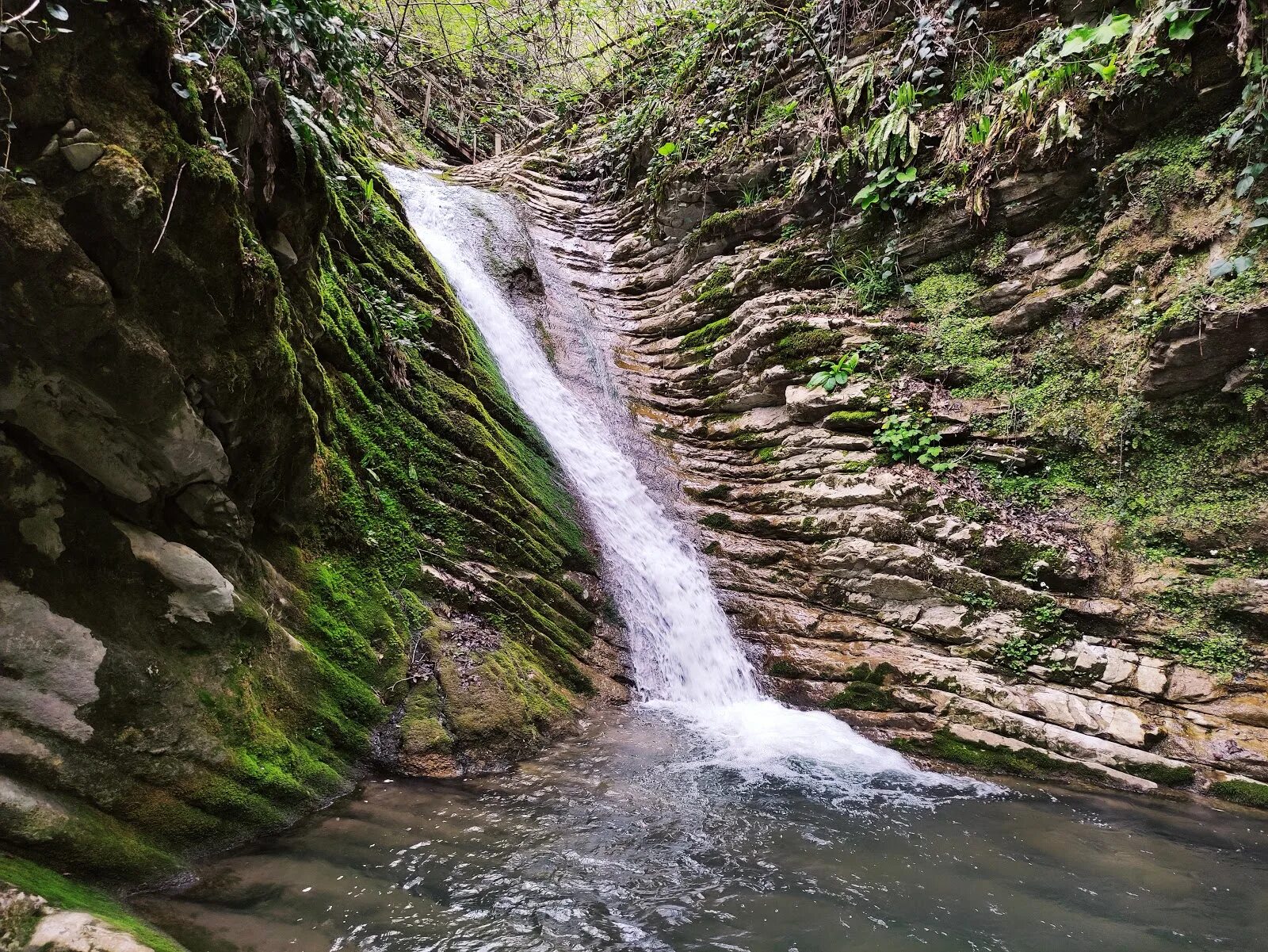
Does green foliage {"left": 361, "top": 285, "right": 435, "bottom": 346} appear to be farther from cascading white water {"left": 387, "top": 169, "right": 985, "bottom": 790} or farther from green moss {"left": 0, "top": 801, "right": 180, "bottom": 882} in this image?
green moss {"left": 0, "top": 801, "right": 180, "bottom": 882}

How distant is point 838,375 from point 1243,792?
4.92 meters

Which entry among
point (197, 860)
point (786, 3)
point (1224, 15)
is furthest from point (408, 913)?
point (786, 3)

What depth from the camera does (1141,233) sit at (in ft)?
19.2

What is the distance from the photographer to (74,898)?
7.12 ft

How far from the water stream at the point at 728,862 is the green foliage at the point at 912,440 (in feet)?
9.51

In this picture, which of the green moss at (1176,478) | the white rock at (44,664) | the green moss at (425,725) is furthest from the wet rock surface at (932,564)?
the white rock at (44,664)

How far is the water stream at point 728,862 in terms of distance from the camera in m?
2.65

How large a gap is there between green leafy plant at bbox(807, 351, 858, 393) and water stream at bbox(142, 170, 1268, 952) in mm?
3832

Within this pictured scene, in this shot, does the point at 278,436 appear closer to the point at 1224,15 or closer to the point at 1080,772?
the point at 1080,772

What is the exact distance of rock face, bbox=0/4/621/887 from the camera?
7.87 ft

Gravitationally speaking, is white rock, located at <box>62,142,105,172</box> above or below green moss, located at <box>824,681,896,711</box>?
above

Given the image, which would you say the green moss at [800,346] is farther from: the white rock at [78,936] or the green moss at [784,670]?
the white rock at [78,936]

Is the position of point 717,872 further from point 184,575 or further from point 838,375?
point 838,375

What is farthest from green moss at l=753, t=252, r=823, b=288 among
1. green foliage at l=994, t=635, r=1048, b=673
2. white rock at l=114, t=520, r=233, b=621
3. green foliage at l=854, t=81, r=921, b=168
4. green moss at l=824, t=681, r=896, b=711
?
white rock at l=114, t=520, r=233, b=621
